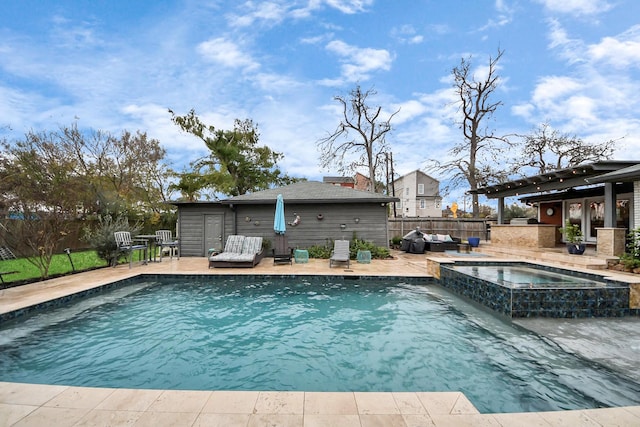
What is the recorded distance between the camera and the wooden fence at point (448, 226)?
16.2m

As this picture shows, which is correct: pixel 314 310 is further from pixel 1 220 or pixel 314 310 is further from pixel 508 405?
pixel 1 220

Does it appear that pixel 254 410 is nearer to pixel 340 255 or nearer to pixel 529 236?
pixel 340 255

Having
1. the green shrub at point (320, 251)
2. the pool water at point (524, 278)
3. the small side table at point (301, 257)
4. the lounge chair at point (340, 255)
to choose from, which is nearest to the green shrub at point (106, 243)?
the small side table at point (301, 257)

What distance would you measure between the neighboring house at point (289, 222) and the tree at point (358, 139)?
381 inches

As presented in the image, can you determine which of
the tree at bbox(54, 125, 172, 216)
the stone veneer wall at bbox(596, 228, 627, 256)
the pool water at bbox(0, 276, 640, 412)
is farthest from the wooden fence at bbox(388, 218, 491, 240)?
the tree at bbox(54, 125, 172, 216)

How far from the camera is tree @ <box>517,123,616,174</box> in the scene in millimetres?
17766

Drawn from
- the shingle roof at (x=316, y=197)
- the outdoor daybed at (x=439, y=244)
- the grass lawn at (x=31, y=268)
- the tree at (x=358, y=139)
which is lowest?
the grass lawn at (x=31, y=268)

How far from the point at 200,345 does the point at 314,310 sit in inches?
82.0

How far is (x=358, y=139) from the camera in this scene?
21.9 metres

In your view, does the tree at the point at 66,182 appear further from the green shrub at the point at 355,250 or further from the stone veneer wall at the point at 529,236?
the stone veneer wall at the point at 529,236

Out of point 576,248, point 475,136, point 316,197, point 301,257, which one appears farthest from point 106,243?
point 475,136

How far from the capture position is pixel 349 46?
12.7 m

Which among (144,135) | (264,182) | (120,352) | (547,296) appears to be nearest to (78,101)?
(144,135)

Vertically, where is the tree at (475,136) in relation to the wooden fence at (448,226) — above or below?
above
